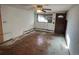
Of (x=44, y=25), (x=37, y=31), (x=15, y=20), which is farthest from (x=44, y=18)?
(x=15, y=20)

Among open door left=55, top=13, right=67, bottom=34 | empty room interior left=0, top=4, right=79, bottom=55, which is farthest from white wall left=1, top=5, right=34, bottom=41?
open door left=55, top=13, right=67, bottom=34

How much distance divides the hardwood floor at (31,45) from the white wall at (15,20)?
0.12 m

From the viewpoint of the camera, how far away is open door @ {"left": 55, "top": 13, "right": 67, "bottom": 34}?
56.3 inches

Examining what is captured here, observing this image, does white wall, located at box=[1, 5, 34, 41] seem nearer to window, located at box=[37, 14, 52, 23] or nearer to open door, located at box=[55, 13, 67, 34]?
window, located at box=[37, 14, 52, 23]

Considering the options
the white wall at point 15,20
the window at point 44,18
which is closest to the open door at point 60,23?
the window at point 44,18

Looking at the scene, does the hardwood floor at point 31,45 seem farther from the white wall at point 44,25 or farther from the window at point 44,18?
the window at point 44,18

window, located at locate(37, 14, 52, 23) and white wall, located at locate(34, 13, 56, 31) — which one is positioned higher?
window, located at locate(37, 14, 52, 23)

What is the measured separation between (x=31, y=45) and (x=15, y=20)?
1.39ft

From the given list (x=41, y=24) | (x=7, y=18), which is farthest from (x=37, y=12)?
(x=7, y=18)

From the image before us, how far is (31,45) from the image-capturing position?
1364 millimetres

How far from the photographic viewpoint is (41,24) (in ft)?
4.62

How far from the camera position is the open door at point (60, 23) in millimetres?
1429
